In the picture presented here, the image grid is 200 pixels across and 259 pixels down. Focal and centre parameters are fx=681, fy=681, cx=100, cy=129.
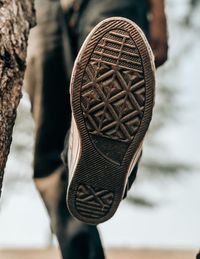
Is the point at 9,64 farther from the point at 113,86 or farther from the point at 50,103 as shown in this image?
the point at 50,103

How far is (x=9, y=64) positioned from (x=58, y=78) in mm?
568

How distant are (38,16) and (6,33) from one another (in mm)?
575

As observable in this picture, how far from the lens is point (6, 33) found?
5.74 ft

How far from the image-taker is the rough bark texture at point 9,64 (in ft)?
5.58

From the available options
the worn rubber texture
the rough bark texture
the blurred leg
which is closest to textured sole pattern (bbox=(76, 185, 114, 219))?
the worn rubber texture

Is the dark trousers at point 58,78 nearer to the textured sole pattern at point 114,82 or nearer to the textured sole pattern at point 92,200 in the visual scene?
the textured sole pattern at point 92,200

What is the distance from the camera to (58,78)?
2289mm

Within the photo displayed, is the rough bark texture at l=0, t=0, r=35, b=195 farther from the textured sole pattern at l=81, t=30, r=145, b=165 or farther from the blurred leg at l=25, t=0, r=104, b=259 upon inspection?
the blurred leg at l=25, t=0, r=104, b=259

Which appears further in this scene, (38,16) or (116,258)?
(116,258)

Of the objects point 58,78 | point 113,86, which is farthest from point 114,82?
point 58,78

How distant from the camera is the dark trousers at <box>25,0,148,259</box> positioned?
2238 mm

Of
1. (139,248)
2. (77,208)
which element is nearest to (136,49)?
(77,208)

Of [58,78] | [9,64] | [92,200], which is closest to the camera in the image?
[9,64]

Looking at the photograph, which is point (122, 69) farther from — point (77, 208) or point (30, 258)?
point (30, 258)
